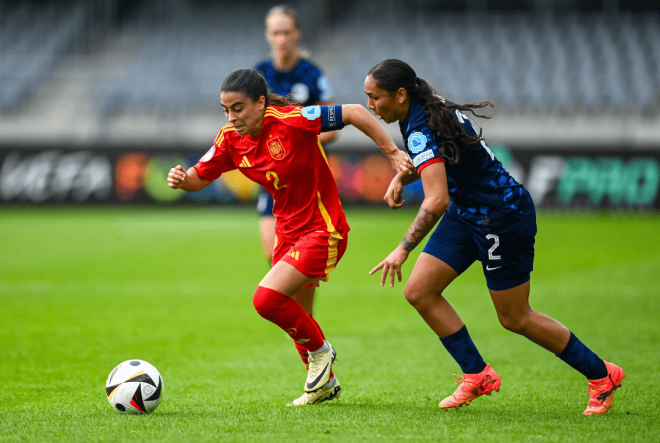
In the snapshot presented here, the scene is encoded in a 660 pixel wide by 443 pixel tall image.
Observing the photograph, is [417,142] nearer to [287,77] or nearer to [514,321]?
[514,321]

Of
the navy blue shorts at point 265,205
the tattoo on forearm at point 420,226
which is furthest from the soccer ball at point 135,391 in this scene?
the navy blue shorts at point 265,205

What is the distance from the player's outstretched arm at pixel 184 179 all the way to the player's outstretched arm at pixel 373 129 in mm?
1016

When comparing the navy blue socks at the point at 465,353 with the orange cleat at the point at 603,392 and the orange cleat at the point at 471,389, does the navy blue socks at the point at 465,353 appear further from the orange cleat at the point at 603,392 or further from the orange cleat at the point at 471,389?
the orange cleat at the point at 603,392

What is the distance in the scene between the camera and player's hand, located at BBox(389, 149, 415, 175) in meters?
4.22

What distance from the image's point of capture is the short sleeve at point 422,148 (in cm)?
402

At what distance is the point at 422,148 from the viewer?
13.3ft

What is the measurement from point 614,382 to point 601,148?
16140 mm

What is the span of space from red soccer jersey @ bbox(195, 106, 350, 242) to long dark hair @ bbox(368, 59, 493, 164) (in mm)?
559

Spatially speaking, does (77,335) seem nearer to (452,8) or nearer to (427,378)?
(427,378)

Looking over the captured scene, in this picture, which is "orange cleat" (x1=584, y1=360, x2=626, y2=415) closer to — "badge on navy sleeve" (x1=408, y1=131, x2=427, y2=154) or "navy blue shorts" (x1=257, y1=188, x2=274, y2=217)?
"badge on navy sleeve" (x1=408, y1=131, x2=427, y2=154)

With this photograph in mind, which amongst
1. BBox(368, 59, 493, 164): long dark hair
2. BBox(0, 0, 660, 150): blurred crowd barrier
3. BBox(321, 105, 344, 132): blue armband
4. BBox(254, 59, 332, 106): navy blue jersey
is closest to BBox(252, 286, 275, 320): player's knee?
BBox(321, 105, 344, 132): blue armband

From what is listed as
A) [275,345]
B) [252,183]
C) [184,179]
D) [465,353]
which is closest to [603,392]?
[465,353]

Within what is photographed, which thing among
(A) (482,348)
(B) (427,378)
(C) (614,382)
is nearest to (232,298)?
(A) (482,348)

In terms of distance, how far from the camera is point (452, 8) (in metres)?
28.5
